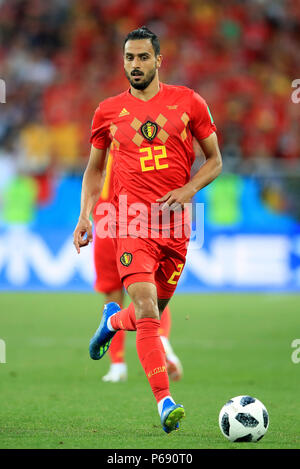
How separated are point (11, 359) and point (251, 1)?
12123mm

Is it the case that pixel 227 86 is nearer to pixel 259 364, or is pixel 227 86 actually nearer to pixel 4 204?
pixel 4 204

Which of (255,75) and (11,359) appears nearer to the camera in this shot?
(11,359)

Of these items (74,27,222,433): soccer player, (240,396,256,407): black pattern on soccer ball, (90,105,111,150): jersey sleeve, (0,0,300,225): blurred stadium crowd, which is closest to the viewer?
(240,396,256,407): black pattern on soccer ball

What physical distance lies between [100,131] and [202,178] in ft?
2.39

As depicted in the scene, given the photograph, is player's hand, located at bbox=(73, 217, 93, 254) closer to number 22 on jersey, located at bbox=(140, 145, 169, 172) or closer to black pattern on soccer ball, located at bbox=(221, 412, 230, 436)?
number 22 on jersey, located at bbox=(140, 145, 169, 172)

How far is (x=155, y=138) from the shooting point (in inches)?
207

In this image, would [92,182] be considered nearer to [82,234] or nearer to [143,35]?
[82,234]

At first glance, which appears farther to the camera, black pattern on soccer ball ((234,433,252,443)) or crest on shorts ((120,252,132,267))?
crest on shorts ((120,252,132,267))

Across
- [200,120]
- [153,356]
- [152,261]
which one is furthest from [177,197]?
[153,356]

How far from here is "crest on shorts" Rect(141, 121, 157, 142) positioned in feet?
17.2

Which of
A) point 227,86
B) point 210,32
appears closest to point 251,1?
point 210,32

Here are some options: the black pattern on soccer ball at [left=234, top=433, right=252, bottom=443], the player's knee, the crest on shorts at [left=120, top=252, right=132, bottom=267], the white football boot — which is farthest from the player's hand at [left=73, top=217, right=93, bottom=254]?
the white football boot

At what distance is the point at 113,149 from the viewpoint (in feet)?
17.9

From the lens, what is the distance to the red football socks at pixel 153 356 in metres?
4.71
